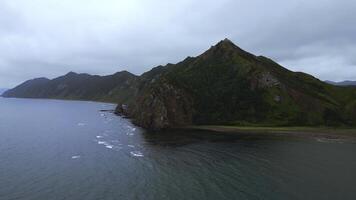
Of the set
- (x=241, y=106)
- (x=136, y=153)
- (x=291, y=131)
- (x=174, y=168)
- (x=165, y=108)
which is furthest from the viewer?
(x=241, y=106)

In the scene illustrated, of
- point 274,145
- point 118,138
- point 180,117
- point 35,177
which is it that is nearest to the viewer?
point 35,177

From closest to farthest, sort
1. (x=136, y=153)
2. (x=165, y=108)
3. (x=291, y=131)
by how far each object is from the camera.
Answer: (x=136, y=153)
(x=291, y=131)
(x=165, y=108)

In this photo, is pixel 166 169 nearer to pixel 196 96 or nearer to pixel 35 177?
pixel 35 177

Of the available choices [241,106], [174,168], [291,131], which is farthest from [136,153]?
[241,106]

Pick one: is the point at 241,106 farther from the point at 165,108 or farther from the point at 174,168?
the point at 174,168

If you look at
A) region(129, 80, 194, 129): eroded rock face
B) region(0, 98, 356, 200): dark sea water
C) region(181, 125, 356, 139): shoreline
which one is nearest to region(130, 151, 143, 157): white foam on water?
region(0, 98, 356, 200): dark sea water

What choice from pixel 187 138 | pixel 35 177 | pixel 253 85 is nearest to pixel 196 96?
pixel 253 85

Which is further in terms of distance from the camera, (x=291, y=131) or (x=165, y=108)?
(x=165, y=108)
